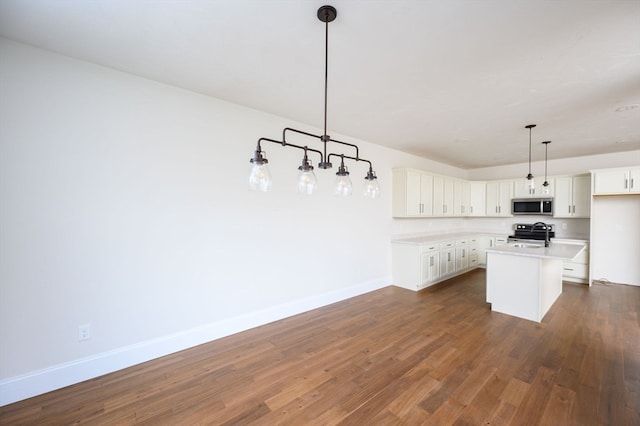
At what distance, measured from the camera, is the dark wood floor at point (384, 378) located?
188 centimetres

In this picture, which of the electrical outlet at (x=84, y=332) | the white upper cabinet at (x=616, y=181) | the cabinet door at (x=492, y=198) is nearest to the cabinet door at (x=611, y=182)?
the white upper cabinet at (x=616, y=181)

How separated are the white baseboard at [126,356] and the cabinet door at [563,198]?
5.78 m

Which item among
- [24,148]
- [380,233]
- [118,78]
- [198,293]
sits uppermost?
[118,78]

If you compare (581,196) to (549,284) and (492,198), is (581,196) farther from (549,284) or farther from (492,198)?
(549,284)

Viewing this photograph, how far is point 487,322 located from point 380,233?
214 centimetres

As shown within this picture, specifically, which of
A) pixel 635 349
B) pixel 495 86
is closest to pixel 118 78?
pixel 495 86

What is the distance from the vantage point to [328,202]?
4094mm

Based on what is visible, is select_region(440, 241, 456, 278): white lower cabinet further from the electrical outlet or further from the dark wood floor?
the electrical outlet

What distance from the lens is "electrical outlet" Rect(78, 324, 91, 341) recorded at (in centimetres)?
227

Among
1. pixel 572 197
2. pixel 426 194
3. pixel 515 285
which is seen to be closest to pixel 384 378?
pixel 515 285

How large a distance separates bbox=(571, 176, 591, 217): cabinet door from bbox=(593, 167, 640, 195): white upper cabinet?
15.5 inches

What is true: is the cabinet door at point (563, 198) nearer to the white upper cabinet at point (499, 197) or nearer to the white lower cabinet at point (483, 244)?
the white upper cabinet at point (499, 197)

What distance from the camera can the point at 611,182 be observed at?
4.77 meters

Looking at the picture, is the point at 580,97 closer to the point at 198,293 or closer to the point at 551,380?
the point at 551,380
